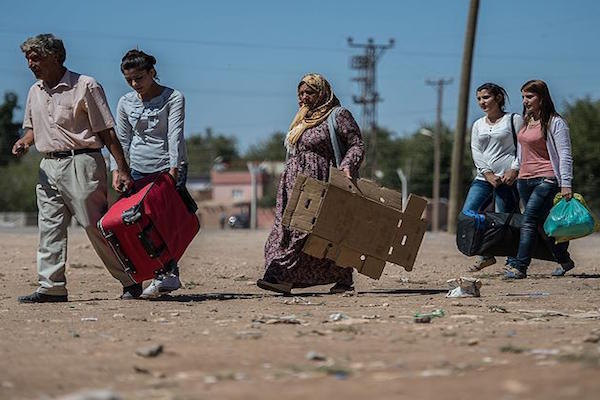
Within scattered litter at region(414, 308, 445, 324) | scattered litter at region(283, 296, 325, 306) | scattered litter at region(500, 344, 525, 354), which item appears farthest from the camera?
scattered litter at region(283, 296, 325, 306)

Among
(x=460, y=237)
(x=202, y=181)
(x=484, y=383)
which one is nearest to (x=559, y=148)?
(x=460, y=237)

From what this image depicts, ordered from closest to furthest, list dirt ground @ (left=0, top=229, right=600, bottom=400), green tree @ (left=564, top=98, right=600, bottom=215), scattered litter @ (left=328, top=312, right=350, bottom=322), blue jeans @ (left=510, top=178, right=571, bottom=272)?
dirt ground @ (left=0, top=229, right=600, bottom=400) → scattered litter @ (left=328, top=312, right=350, bottom=322) → blue jeans @ (left=510, top=178, right=571, bottom=272) → green tree @ (left=564, top=98, right=600, bottom=215)

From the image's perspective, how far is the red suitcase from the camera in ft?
30.9

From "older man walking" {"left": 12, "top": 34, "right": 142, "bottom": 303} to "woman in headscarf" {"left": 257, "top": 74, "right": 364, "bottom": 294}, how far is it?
141cm

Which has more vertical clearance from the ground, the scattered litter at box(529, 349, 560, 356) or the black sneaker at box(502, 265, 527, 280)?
the scattered litter at box(529, 349, 560, 356)

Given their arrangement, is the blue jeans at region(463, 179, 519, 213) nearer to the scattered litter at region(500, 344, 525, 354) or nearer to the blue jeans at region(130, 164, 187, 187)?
the blue jeans at region(130, 164, 187, 187)

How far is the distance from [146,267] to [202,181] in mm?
126871

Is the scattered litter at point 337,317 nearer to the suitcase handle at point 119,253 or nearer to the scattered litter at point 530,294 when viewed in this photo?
the suitcase handle at point 119,253

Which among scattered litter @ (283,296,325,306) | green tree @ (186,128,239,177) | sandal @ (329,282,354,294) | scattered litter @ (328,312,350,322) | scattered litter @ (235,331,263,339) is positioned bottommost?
green tree @ (186,128,239,177)

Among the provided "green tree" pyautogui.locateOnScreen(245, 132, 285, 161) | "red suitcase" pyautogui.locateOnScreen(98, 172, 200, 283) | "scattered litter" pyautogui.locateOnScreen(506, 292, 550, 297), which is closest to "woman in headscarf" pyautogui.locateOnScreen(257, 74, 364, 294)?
"red suitcase" pyautogui.locateOnScreen(98, 172, 200, 283)

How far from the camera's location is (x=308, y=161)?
33.7 feet

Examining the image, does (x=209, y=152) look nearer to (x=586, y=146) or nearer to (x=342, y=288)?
(x=586, y=146)

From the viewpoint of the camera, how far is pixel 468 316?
7902 mm

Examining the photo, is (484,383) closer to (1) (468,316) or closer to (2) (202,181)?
(1) (468,316)
